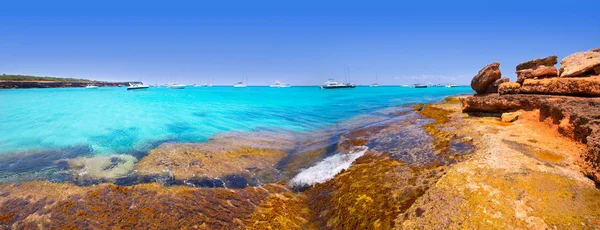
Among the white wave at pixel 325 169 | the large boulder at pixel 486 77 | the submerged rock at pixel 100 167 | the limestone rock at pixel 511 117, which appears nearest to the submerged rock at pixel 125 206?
the white wave at pixel 325 169

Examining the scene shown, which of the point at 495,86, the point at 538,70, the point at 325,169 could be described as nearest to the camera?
the point at 325,169

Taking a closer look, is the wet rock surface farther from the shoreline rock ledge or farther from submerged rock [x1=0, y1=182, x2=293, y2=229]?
the shoreline rock ledge

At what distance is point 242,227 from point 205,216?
1.14 meters

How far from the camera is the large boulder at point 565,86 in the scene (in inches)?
388

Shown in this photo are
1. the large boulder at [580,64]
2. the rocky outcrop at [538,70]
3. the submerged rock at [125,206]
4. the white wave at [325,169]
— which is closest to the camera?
the submerged rock at [125,206]

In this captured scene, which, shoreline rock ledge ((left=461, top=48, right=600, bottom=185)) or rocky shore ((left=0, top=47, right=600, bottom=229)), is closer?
rocky shore ((left=0, top=47, right=600, bottom=229))

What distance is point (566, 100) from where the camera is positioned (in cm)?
979

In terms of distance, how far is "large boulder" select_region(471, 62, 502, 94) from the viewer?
1817 cm

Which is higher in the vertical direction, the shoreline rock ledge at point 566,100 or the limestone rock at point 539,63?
the limestone rock at point 539,63

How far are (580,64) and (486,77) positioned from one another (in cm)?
701

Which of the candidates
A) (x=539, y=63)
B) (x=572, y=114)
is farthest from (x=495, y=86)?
(x=572, y=114)

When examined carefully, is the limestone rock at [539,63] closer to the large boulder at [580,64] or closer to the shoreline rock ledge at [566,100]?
the shoreline rock ledge at [566,100]

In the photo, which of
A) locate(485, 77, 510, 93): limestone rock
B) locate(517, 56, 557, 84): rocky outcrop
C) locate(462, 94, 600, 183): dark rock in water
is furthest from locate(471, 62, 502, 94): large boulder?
locate(462, 94, 600, 183): dark rock in water

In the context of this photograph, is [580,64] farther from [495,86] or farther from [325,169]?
[325,169]
